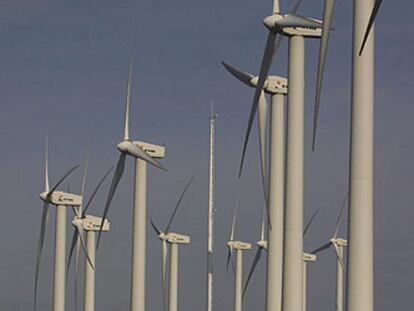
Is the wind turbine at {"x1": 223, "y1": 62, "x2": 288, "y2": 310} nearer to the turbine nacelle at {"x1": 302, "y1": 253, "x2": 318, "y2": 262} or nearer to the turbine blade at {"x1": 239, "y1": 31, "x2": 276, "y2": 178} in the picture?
the turbine blade at {"x1": 239, "y1": 31, "x2": 276, "y2": 178}

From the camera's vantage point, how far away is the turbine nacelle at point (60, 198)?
10562cm

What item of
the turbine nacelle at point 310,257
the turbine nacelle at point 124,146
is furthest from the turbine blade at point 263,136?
the turbine nacelle at point 310,257

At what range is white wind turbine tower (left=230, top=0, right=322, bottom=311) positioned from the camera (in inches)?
2456

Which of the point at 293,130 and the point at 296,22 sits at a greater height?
the point at 296,22

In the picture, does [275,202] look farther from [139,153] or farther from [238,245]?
[238,245]

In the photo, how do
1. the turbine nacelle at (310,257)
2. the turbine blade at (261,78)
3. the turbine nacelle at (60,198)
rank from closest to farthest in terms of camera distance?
the turbine blade at (261,78)
the turbine nacelle at (60,198)
the turbine nacelle at (310,257)

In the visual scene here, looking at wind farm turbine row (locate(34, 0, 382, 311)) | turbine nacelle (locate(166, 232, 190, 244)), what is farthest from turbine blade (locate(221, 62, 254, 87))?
turbine nacelle (locate(166, 232, 190, 244))

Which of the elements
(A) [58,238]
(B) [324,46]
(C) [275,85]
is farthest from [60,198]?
(B) [324,46]

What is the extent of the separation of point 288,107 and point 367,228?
63.2 ft

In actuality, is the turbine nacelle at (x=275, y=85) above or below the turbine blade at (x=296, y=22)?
below

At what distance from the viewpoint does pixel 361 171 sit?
1839 inches

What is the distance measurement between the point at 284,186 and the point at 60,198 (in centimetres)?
4364

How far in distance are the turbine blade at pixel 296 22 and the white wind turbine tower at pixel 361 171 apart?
17.0m

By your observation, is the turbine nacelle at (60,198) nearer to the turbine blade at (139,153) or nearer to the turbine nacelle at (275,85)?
the turbine blade at (139,153)
